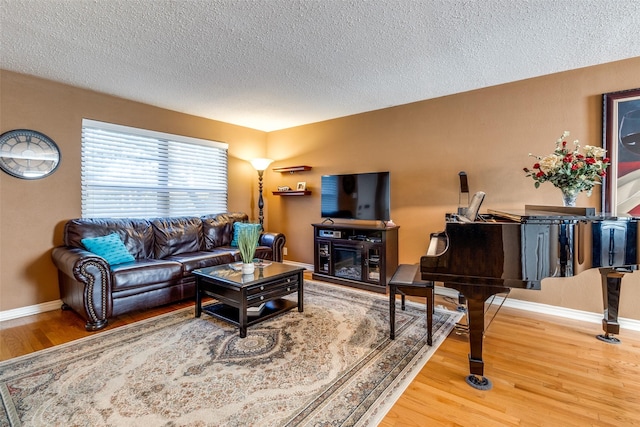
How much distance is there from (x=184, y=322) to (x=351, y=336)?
1.58 m

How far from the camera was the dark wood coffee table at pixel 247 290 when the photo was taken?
2494mm

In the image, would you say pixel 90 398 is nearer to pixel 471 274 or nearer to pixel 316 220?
pixel 471 274

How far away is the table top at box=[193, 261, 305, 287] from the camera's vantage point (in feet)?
Result: 8.40

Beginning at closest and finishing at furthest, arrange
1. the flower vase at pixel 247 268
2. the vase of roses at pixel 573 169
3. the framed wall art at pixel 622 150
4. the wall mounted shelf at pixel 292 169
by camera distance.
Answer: the vase of roses at pixel 573 169, the framed wall art at pixel 622 150, the flower vase at pixel 247 268, the wall mounted shelf at pixel 292 169

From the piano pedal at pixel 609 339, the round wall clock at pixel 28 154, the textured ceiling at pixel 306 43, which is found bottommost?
the piano pedal at pixel 609 339

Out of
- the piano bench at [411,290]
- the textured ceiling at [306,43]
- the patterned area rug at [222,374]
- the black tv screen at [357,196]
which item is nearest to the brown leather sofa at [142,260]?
the patterned area rug at [222,374]

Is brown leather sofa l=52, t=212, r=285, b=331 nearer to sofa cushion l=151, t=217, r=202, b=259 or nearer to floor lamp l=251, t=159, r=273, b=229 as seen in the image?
sofa cushion l=151, t=217, r=202, b=259

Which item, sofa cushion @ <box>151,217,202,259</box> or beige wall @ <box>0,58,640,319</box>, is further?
sofa cushion @ <box>151,217,202,259</box>

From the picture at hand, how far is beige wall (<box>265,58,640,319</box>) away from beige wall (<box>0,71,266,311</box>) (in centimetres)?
299

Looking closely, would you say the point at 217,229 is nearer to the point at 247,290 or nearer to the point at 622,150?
the point at 247,290

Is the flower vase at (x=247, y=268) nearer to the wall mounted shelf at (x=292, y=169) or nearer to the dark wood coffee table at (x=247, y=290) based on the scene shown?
the dark wood coffee table at (x=247, y=290)

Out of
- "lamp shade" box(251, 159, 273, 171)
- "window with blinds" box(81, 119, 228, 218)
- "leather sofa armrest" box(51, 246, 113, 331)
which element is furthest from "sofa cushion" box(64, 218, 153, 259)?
"lamp shade" box(251, 159, 273, 171)

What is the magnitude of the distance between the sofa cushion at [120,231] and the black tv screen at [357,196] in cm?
238

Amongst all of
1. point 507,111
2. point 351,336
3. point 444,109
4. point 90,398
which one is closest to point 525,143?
point 507,111
